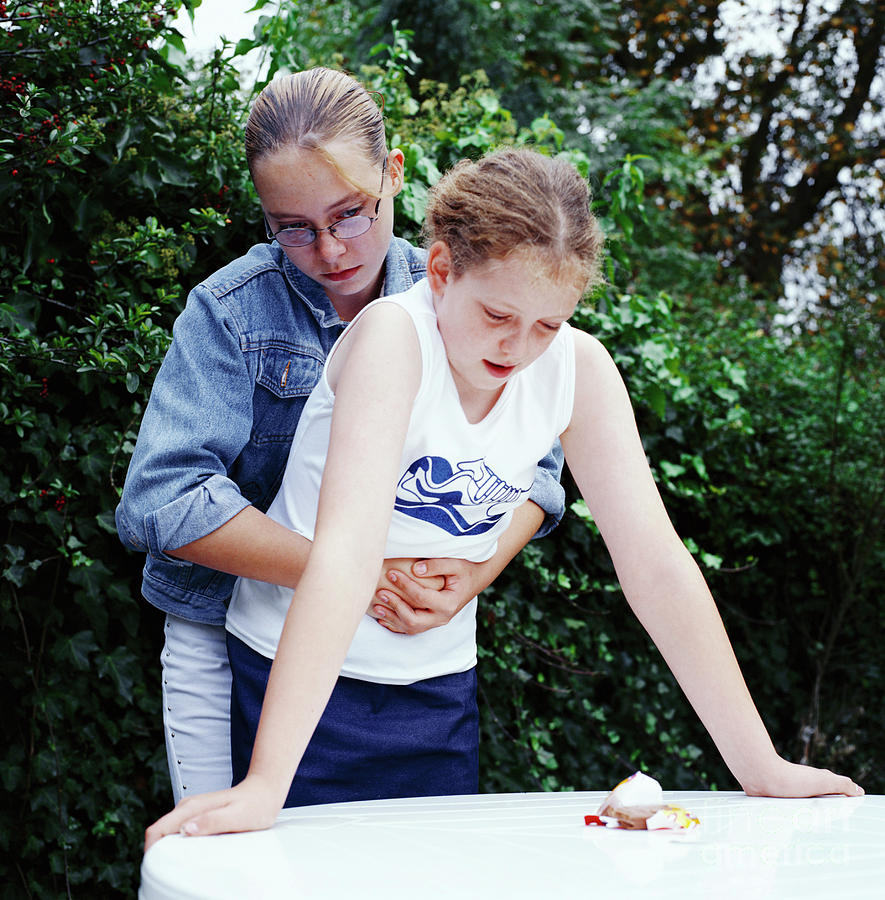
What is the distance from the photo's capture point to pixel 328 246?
1712 millimetres

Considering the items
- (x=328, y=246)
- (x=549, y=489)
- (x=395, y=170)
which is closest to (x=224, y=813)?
(x=328, y=246)

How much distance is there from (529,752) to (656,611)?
6.51 ft

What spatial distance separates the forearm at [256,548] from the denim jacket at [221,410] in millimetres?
21

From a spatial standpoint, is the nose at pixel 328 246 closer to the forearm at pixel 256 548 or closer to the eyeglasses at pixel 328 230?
the eyeglasses at pixel 328 230

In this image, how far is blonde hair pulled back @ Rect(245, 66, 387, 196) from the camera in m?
1.67

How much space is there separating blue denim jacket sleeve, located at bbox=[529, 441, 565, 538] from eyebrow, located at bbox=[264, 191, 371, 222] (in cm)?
64

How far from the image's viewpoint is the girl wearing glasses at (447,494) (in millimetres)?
1216

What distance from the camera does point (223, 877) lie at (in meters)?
0.89

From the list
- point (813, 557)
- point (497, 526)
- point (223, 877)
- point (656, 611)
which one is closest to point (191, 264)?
point (497, 526)

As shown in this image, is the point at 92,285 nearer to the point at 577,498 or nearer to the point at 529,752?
the point at 577,498

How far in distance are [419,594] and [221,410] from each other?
0.49 m

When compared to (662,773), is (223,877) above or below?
above

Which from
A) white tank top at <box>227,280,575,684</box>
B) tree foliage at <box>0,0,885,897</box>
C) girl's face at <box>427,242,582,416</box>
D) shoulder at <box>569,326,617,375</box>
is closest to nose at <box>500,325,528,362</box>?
girl's face at <box>427,242,582,416</box>

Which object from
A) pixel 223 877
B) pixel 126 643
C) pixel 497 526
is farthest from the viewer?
pixel 126 643
